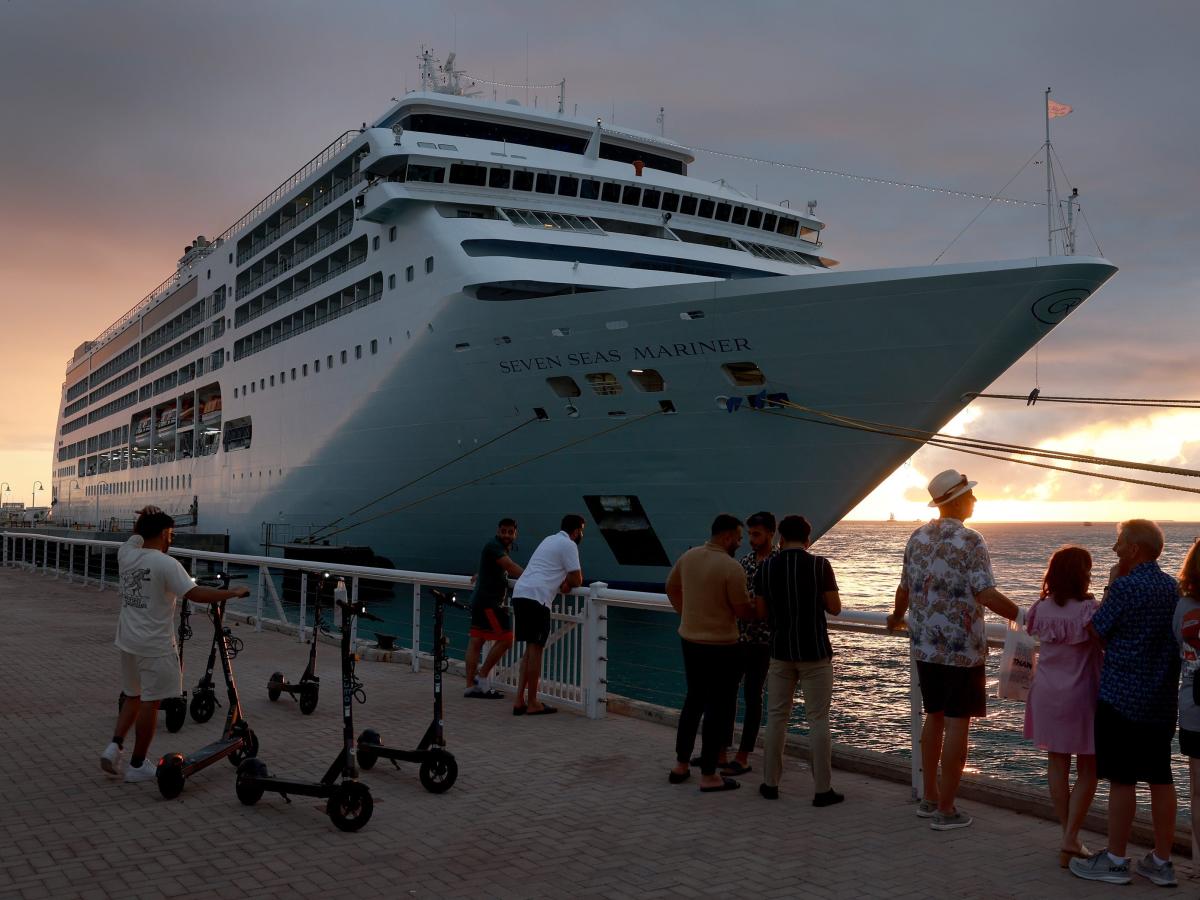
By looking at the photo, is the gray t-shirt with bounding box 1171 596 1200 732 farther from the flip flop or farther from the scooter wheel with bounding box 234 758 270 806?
the scooter wheel with bounding box 234 758 270 806

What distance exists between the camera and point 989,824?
5461 millimetres

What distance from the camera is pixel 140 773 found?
6.16 m

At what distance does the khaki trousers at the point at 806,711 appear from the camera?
19.0ft

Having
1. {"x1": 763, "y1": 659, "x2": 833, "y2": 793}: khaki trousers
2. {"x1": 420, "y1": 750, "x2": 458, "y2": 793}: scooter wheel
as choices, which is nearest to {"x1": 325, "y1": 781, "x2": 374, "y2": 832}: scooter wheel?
{"x1": 420, "y1": 750, "x2": 458, "y2": 793}: scooter wheel

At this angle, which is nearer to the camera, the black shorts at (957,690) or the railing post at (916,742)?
the black shorts at (957,690)

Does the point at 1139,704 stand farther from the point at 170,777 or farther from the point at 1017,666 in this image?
the point at 170,777

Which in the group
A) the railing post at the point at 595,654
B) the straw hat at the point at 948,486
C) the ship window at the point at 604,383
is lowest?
the railing post at the point at 595,654

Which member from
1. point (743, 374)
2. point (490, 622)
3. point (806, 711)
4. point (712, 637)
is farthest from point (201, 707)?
point (743, 374)

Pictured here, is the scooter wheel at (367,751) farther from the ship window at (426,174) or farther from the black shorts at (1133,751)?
the ship window at (426,174)

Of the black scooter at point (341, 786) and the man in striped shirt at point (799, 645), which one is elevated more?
the man in striped shirt at point (799, 645)

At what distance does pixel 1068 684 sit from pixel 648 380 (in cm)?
1388

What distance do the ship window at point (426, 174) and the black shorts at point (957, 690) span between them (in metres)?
21.0

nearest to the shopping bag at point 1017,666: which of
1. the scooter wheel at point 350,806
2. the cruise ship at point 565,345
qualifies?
the scooter wheel at point 350,806

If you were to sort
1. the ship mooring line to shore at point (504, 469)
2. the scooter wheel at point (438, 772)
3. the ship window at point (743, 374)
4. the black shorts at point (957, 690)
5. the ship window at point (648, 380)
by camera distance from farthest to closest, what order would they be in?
the ship mooring line to shore at point (504, 469) → the ship window at point (648, 380) → the ship window at point (743, 374) → the scooter wheel at point (438, 772) → the black shorts at point (957, 690)
